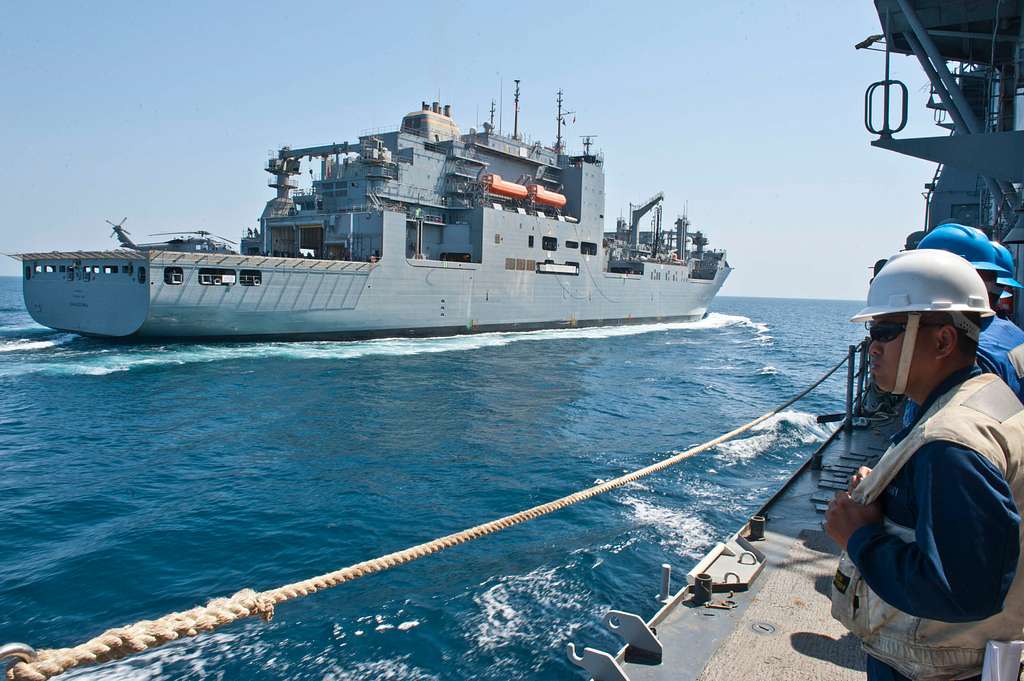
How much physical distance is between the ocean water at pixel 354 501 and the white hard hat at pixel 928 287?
163 inches

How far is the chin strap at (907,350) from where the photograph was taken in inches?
65.6

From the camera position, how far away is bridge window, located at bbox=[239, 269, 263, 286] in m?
22.8

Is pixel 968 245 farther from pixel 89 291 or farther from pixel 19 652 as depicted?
→ pixel 89 291

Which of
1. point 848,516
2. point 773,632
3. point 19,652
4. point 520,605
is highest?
point 848,516

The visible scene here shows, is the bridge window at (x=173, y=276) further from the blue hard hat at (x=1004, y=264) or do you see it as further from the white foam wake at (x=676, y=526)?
the blue hard hat at (x=1004, y=264)

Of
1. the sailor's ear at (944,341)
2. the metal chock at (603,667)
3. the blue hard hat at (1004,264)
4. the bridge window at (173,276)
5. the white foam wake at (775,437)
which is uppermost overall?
the bridge window at (173,276)

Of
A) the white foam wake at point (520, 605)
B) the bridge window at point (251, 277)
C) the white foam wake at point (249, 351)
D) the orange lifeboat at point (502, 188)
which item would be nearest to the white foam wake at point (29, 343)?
the white foam wake at point (249, 351)

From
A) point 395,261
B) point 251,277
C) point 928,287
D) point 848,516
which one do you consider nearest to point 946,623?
point 848,516

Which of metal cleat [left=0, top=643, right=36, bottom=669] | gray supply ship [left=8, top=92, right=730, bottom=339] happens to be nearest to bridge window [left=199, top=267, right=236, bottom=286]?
gray supply ship [left=8, top=92, right=730, bottom=339]

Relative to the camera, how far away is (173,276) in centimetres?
2130

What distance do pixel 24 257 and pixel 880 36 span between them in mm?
27864

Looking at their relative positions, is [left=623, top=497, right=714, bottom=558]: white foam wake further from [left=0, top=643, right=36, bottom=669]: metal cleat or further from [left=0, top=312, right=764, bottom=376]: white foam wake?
[left=0, top=312, right=764, bottom=376]: white foam wake

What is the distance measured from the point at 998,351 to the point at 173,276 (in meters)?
22.9

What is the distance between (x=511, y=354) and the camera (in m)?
25.1
